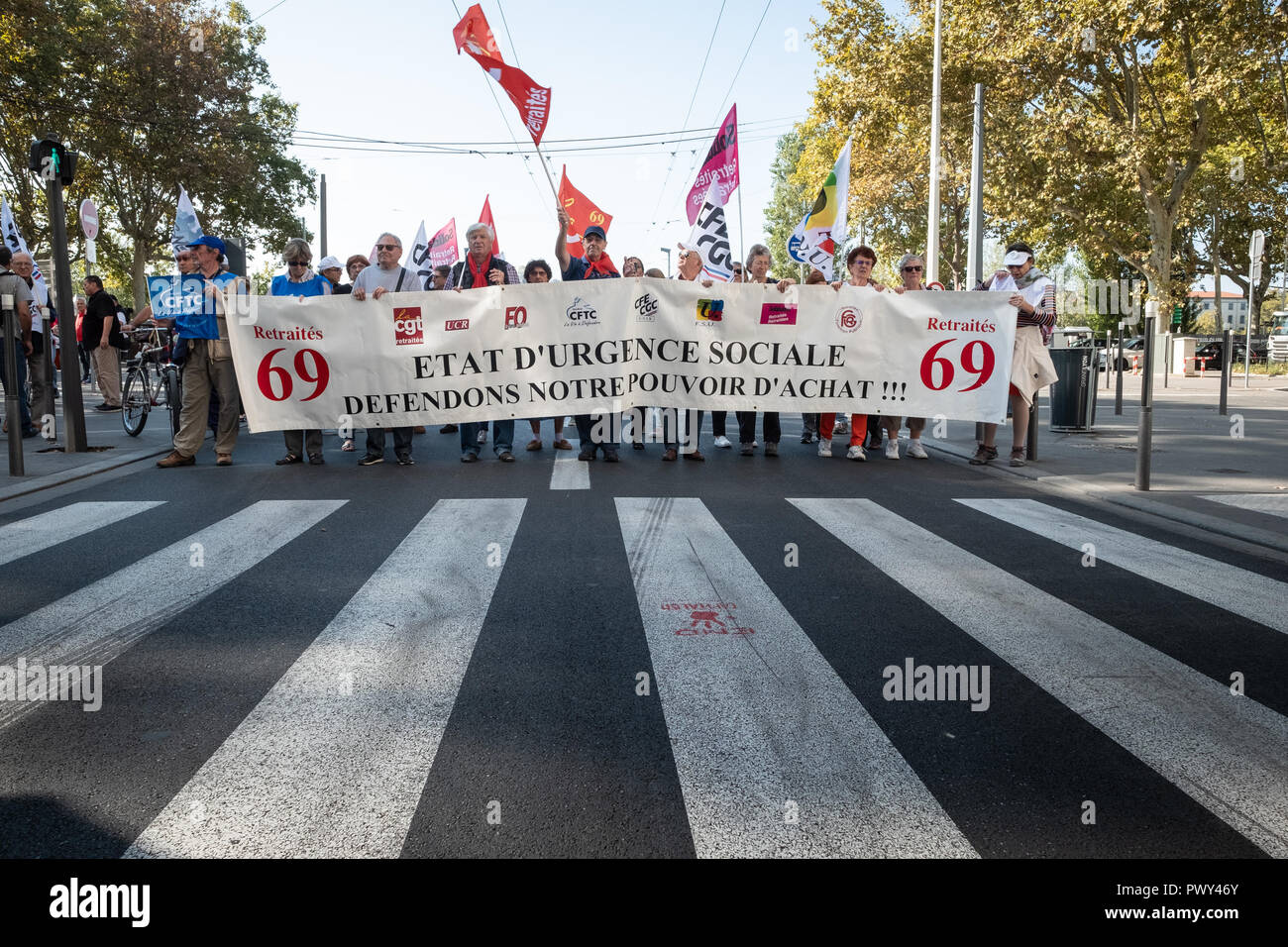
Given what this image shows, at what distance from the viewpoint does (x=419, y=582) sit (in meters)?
5.45

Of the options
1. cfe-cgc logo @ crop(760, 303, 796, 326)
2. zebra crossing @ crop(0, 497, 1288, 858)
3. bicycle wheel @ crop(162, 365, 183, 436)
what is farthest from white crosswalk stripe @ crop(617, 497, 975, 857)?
bicycle wheel @ crop(162, 365, 183, 436)

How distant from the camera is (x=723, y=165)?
671 inches

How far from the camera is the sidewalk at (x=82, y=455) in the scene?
8.95 m

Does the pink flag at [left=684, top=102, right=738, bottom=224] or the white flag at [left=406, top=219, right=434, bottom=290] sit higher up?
the pink flag at [left=684, top=102, right=738, bottom=224]

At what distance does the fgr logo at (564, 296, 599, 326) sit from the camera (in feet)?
34.3

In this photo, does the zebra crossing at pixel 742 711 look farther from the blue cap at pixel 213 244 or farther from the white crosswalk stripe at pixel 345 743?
the blue cap at pixel 213 244

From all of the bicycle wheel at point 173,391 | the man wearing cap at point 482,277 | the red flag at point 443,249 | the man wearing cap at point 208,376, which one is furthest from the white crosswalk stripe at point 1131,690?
the red flag at point 443,249

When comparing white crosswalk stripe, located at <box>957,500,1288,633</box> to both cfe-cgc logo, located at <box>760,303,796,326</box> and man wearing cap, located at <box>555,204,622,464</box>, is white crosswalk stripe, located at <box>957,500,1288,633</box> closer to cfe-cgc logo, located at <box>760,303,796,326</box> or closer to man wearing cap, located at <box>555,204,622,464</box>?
cfe-cgc logo, located at <box>760,303,796,326</box>

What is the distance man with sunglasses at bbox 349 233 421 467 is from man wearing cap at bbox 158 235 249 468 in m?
1.26

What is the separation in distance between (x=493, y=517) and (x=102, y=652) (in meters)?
3.35

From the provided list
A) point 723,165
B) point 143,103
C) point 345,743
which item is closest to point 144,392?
point 723,165

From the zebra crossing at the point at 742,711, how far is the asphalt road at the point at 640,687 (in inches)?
0.6

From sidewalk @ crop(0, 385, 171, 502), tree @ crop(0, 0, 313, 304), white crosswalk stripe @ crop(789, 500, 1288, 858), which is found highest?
tree @ crop(0, 0, 313, 304)

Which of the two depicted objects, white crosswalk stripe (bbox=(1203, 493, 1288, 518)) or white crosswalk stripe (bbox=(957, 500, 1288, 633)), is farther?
white crosswalk stripe (bbox=(1203, 493, 1288, 518))
